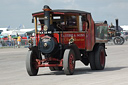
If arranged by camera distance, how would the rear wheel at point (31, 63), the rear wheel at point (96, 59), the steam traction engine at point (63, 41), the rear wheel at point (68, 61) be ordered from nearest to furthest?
the rear wheel at point (68, 61) → the steam traction engine at point (63, 41) → the rear wheel at point (31, 63) → the rear wheel at point (96, 59)

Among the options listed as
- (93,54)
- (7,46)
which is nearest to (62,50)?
(93,54)

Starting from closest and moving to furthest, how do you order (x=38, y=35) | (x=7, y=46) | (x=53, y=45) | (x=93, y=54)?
(x=53, y=45) < (x=38, y=35) < (x=93, y=54) < (x=7, y=46)

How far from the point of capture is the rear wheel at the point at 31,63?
12203 millimetres

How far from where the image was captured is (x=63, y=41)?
1221 cm

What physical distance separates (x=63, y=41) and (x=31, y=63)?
133cm

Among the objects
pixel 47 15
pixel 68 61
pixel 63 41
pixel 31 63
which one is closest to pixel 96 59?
pixel 63 41

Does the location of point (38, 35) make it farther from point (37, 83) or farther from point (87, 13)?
point (37, 83)

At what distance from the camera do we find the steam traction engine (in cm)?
1198

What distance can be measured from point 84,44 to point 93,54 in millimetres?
1055

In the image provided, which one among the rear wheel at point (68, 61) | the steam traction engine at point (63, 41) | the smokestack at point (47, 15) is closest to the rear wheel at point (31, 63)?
the steam traction engine at point (63, 41)

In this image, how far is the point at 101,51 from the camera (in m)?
14.2

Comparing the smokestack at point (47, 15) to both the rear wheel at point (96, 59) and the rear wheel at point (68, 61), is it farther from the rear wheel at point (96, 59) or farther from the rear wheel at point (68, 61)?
the rear wheel at point (96, 59)

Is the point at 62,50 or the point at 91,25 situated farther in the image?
the point at 91,25

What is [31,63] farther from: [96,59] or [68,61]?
[96,59]
